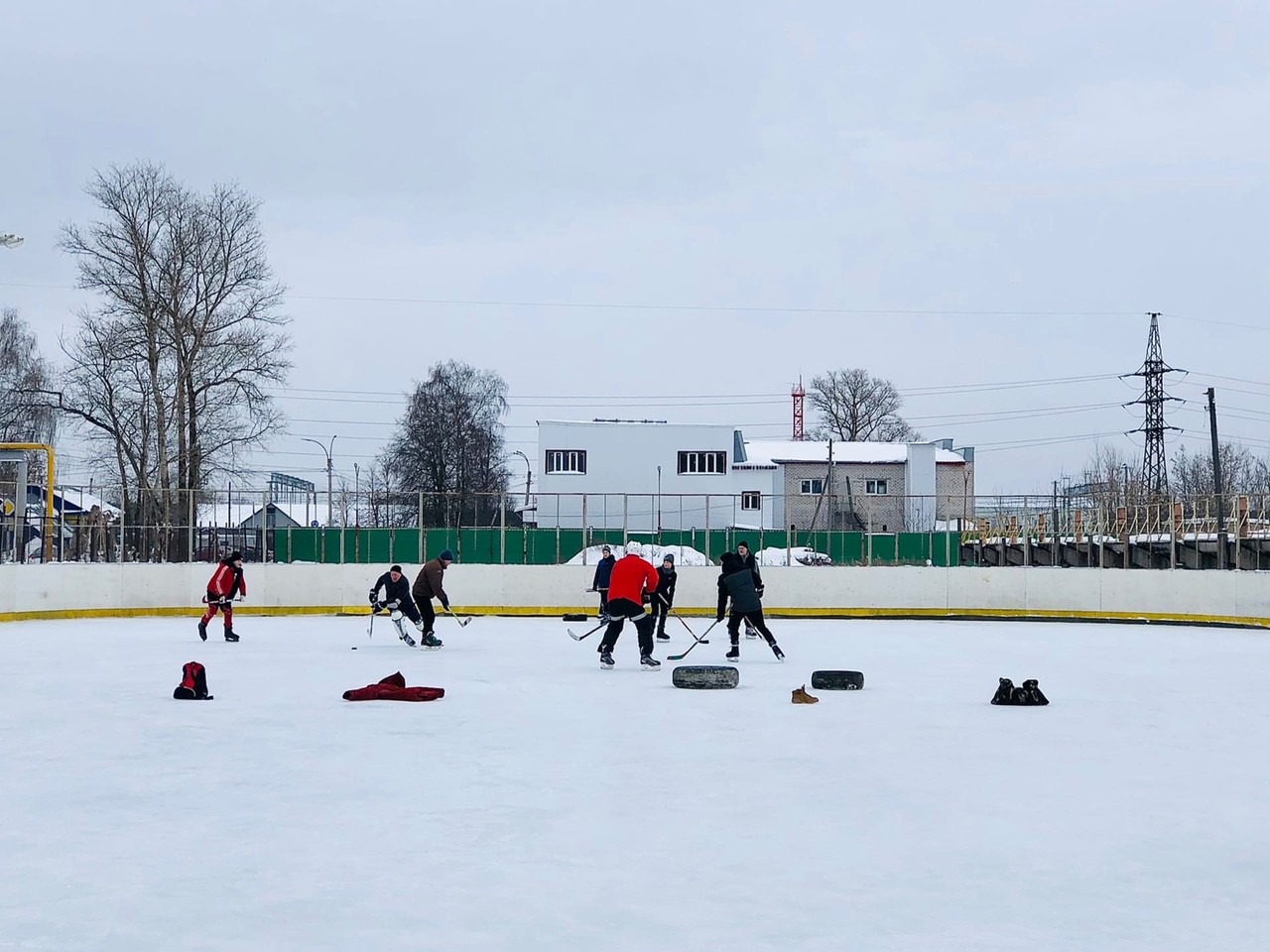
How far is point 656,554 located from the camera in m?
29.0

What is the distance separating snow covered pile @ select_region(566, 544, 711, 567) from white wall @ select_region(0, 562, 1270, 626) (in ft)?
3.45

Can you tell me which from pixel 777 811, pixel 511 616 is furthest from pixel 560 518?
pixel 777 811

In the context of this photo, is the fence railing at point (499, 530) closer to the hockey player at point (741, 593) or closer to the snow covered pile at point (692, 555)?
the snow covered pile at point (692, 555)

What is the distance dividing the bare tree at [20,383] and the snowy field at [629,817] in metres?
34.0

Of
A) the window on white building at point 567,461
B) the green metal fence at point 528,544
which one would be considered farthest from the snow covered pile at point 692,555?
the window on white building at point 567,461

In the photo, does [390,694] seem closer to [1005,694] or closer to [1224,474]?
[1005,694]

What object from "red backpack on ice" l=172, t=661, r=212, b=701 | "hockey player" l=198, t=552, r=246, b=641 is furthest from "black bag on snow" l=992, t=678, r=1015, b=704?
"hockey player" l=198, t=552, r=246, b=641

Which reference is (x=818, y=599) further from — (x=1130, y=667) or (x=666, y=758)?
(x=666, y=758)

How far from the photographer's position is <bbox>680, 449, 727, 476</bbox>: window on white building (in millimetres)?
59375

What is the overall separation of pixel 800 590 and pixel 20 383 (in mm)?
30526

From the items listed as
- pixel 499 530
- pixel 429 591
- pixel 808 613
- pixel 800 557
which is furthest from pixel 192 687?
pixel 800 557

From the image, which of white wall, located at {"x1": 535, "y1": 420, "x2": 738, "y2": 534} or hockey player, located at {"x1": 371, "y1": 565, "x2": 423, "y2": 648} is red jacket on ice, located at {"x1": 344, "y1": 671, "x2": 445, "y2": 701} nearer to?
hockey player, located at {"x1": 371, "y1": 565, "x2": 423, "y2": 648}

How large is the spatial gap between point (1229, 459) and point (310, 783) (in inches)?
3267

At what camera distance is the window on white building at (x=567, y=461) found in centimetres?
5847
